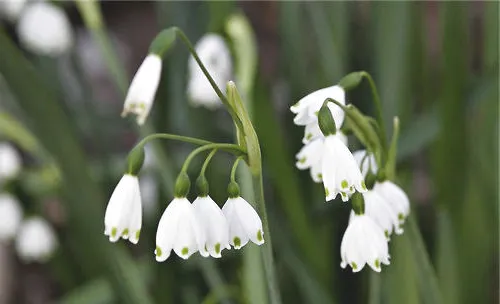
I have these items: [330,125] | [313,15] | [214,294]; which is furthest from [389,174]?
[313,15]

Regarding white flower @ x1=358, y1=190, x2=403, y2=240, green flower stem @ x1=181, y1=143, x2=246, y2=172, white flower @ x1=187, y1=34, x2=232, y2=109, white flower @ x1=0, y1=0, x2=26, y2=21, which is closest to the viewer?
green flower stem @ x1=181, y1=143, x2=246, y2=172

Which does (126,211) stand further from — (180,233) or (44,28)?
(44,28)

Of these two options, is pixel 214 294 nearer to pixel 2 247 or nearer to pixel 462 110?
pixel 462 110

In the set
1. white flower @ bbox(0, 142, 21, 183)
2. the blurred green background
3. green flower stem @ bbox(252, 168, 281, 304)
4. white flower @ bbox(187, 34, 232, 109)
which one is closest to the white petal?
green flower stem @ bbox(252, 168, 281, 304)

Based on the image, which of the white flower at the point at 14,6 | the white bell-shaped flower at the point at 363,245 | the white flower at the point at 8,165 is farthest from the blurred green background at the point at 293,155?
the white bell-shaped flower at the point at 363,245

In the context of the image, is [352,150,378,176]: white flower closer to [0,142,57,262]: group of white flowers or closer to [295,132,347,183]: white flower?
[295,132,347,183]: white flower

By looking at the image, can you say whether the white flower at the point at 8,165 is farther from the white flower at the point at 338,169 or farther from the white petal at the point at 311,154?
the white flower at the point at 338,169
